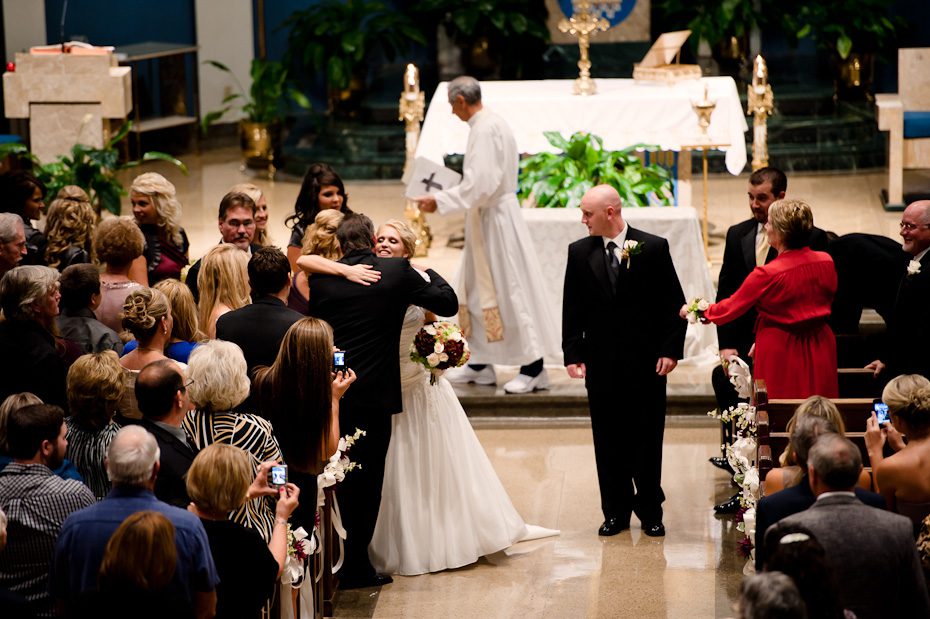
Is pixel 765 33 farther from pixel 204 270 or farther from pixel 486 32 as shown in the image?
pixel 204 270

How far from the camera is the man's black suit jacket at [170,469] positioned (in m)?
4.57

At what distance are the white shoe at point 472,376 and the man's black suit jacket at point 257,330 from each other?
3.00 meters

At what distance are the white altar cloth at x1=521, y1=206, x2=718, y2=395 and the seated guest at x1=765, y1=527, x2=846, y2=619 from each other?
196 inches

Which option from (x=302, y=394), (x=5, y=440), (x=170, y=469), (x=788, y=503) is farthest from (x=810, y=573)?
(x=5, y=440)

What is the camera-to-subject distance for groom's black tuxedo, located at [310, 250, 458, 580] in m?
5.89

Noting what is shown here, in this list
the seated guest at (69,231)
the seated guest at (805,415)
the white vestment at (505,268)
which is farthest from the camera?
the white vestment at (505,268)

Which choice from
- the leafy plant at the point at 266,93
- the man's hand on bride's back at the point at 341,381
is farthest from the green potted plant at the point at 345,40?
the man's hand on bride's back at the point at 341,381

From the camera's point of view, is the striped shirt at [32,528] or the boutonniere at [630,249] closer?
the striped shirt at [32,528]

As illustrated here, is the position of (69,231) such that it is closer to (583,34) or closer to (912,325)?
(912,325)

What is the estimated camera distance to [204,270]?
20.1 ft

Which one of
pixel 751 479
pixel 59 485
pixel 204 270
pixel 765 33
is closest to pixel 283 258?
pixel 204 270

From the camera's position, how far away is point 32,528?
4.30 meters

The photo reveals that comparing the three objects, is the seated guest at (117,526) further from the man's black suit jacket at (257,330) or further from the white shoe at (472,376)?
the white shoe at (472,376)

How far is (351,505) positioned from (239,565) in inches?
72.0
